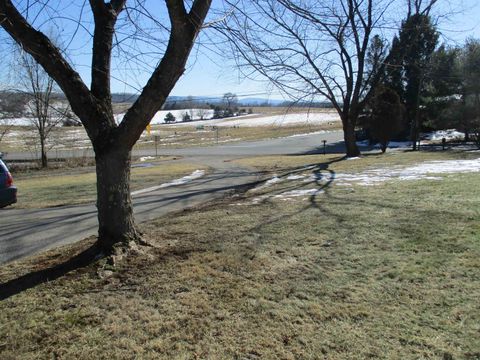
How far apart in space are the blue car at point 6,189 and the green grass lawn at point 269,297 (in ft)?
21.4

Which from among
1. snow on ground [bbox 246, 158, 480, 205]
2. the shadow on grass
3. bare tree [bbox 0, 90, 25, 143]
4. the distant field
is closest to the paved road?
the shadow on grass

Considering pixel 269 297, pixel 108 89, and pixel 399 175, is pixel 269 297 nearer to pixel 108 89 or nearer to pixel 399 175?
pixel 108 89

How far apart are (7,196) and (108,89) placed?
792 cm

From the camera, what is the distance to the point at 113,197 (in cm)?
454

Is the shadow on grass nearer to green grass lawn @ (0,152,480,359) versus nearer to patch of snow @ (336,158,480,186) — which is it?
green grass lawn @ (0,152,480,359)

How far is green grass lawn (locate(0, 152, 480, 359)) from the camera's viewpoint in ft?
9.46

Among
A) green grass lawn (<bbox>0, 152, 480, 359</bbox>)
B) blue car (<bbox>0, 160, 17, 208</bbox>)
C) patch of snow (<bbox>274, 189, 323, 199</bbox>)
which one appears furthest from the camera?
blue car (<bbox>0, 160, 17, 208</bbox>)

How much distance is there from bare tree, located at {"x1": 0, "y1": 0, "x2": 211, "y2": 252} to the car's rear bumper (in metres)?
7.62

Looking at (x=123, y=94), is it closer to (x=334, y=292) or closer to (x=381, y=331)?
(x=334, y=292)

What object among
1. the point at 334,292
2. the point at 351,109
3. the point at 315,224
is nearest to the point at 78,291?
the point at 334,292

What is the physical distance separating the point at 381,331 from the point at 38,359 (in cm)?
237

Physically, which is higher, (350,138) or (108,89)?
(108,89)

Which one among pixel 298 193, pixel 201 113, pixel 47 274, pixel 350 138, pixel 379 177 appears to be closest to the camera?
pixel 47 274

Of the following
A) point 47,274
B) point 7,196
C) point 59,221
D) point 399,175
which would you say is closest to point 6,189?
point 7,196
